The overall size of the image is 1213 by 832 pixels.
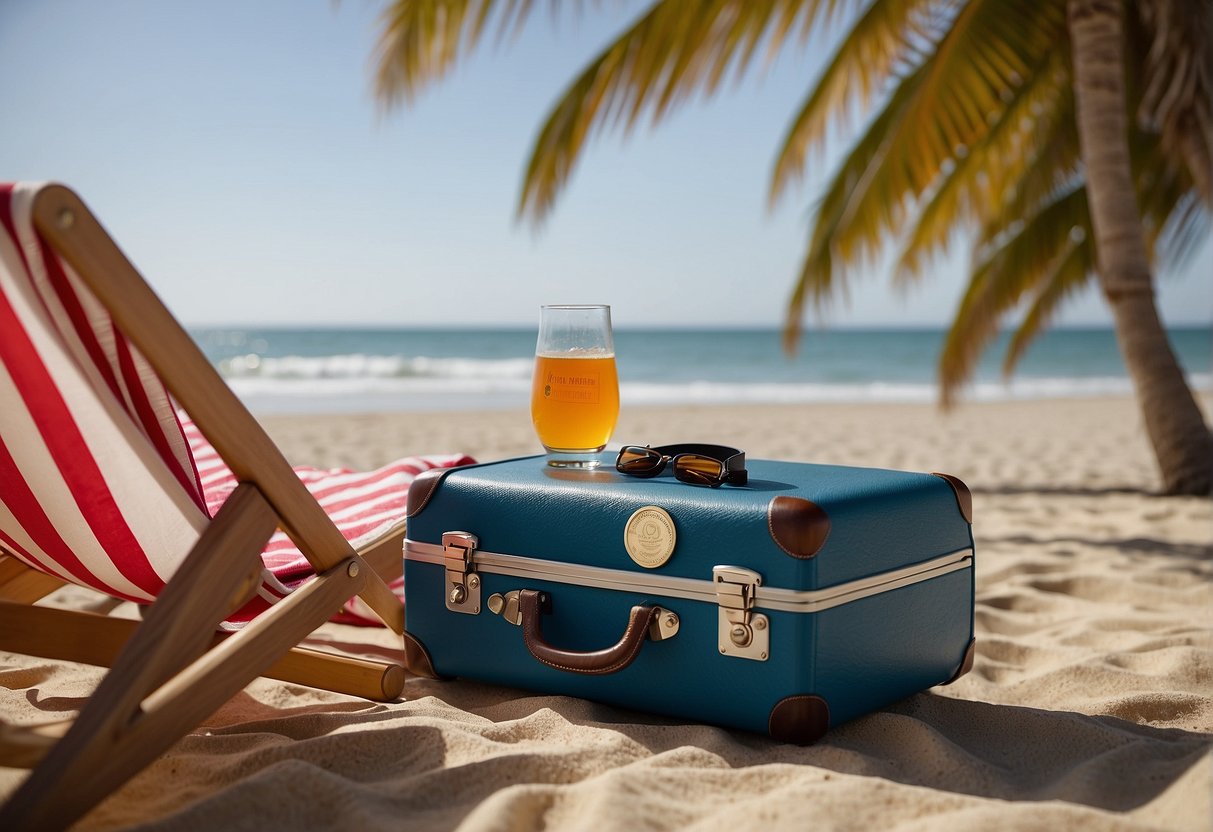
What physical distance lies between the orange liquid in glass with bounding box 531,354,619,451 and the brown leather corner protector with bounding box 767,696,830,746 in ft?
1.82

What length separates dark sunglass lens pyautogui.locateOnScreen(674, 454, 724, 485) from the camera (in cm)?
165

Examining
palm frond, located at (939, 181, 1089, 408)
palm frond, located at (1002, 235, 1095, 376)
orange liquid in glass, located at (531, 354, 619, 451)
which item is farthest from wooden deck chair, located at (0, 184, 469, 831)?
palm frond, located at (1002, 235, 1095, 376)

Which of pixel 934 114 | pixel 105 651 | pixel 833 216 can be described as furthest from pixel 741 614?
pixel 833 216

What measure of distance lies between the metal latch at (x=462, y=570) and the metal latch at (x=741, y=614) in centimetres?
48

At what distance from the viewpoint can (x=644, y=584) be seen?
5.25 feet

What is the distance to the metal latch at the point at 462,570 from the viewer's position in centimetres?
179

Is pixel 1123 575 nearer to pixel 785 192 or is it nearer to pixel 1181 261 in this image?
pixel 785 192

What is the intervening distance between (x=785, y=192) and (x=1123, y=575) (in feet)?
9.24

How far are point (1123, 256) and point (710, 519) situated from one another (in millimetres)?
3492

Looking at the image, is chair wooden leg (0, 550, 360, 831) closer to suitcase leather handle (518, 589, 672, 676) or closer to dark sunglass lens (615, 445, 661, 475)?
suitcase leather handle (518, 589, 672, 676)

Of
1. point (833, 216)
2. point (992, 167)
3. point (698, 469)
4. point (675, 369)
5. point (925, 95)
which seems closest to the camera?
point (698, 469)

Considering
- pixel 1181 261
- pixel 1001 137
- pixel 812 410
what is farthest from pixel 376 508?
pixel 812 410

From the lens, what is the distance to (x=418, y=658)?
1923 millimetres

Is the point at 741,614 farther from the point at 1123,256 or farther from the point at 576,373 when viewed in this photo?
the point at 1123,256
